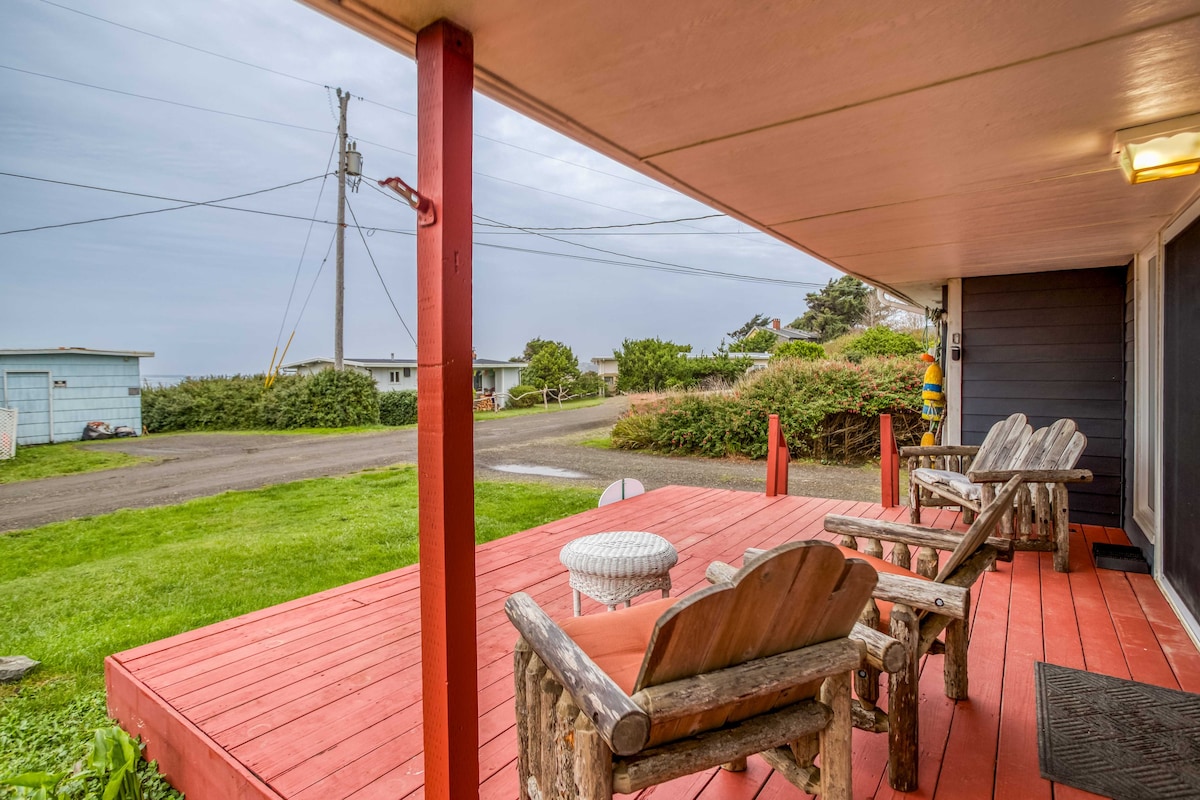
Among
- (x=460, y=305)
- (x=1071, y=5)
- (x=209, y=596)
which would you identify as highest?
(x=1071, y=5)

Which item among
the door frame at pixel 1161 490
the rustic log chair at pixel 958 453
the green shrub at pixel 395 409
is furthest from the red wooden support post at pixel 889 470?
the green shrub at pixel 395 409

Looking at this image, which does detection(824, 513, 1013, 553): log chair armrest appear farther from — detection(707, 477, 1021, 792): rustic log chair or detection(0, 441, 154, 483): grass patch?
detection(0, 441, 154, 483): grass patch

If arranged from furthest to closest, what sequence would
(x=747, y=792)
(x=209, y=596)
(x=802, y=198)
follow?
(x=209, y=596) → (x=802, y=198) → (x=747, y=792)

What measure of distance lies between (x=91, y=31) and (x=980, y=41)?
9.68 meters

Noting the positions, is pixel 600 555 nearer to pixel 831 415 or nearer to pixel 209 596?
pixel 209 596

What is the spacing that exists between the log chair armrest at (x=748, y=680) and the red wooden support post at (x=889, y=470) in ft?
12.3

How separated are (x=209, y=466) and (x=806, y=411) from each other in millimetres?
8571

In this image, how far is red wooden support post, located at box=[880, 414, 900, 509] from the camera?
4496 millimetres

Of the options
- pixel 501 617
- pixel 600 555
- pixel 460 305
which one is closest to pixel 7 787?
pixel 501 617

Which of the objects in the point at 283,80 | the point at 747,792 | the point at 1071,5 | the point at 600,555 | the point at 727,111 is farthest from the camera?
the point at 283,80

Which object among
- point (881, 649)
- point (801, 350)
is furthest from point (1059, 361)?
point (801, 350)

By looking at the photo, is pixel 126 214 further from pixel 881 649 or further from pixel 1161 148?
pixel 1161 148

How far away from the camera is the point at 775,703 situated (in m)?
1.14

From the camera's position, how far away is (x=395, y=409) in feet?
39.0
